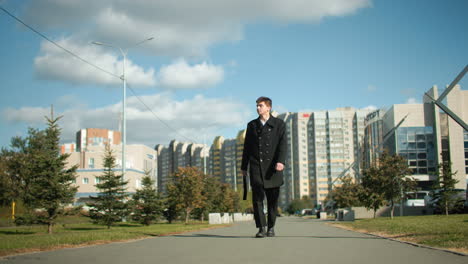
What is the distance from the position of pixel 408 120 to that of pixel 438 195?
50.3 meters

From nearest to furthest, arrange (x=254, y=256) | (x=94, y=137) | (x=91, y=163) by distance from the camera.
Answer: (x=254, y=256), (x=91, y=163), (x=94, y=137)

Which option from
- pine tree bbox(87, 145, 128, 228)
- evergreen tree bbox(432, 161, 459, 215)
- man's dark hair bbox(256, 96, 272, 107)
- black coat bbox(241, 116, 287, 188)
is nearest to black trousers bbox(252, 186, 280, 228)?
black coat bbox(241, 116, 287, 188)

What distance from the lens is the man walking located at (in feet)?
27.4

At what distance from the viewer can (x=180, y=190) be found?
38.0 meters

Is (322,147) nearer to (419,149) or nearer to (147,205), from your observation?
(419,149)

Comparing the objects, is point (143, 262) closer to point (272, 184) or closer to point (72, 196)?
point (272, 184)

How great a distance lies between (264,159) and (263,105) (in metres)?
1.02

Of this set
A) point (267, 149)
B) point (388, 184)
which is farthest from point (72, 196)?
point (388, 184)

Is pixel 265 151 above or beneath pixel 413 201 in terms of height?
above

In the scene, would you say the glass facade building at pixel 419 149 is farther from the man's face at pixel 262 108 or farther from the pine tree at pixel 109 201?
the man's face at pixel 262 108

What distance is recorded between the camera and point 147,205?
35.0 m

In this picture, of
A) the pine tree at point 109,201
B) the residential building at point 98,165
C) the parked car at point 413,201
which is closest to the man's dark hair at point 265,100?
the pine tree at point 109,201

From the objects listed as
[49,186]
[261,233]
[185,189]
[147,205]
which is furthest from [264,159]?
[185,189]

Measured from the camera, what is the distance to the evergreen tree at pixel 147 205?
114ft
